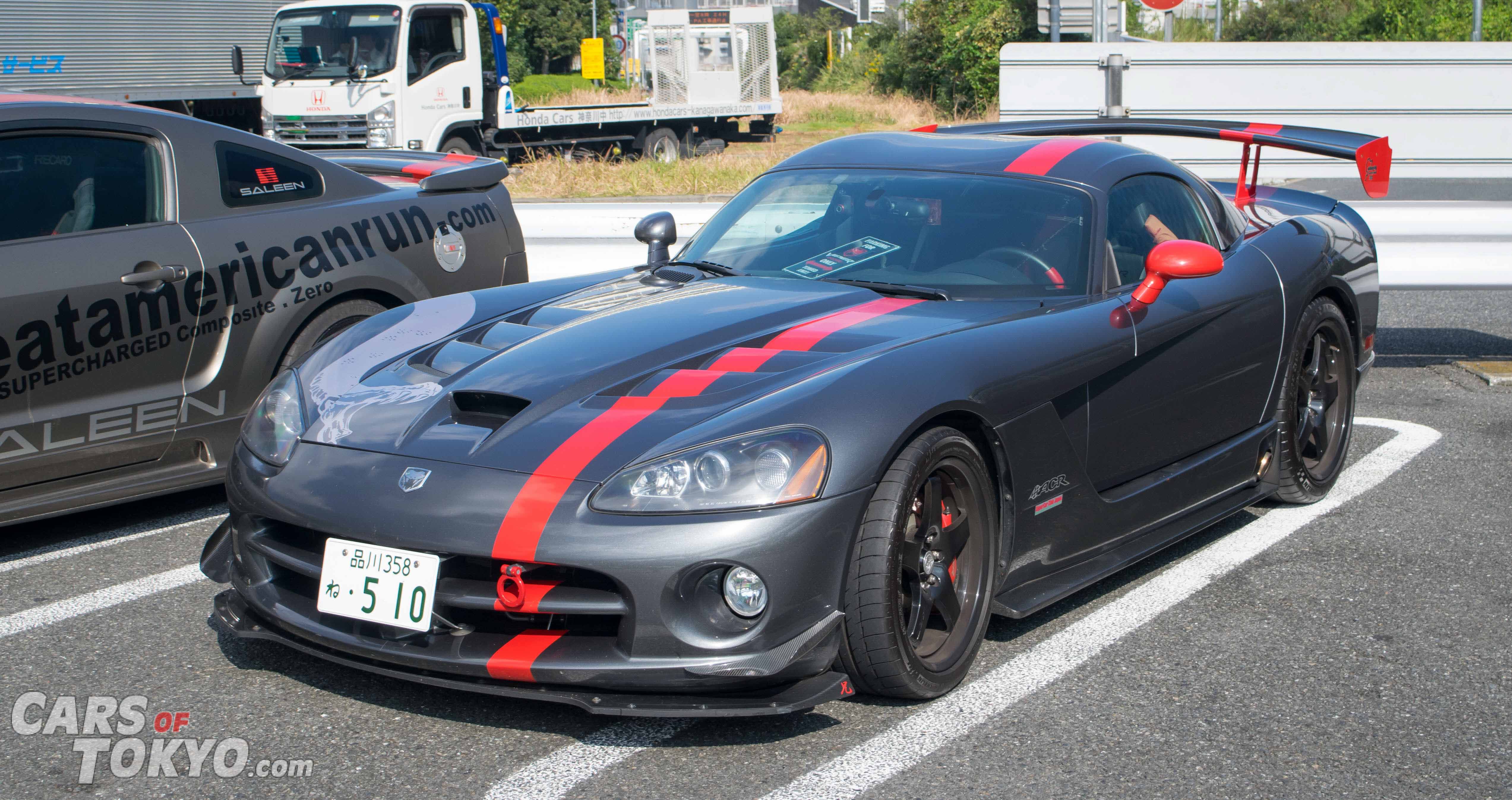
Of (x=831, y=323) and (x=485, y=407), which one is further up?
(x=831, y=323)

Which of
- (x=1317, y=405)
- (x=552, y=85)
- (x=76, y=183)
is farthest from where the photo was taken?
(x=552, y=85)

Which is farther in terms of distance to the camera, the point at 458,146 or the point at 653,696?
the point at 458,146

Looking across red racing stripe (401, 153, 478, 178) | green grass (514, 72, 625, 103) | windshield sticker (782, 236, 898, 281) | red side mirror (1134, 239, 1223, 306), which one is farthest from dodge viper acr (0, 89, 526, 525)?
green grass (514, 72, 625, 103)

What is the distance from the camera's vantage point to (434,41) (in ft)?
52.3

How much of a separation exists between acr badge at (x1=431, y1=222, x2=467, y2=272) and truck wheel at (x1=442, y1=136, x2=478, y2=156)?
11.4 meters

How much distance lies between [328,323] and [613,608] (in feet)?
8.51

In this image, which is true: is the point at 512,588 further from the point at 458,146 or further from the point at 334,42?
the point at 458,146

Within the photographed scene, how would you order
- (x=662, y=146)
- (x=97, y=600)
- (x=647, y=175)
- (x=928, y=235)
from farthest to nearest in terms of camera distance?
(x=662, y=146)
(x=647, y=175)
(x=928, y=235)
(x=97, y=600)

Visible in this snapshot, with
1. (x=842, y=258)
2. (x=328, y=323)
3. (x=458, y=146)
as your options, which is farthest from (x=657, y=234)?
(x=458, y=146)

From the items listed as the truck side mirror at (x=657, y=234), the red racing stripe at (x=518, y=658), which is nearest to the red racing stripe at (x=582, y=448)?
the red racing stripe at (x=518, y=658)

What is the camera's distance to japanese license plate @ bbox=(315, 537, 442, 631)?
9.16 ft

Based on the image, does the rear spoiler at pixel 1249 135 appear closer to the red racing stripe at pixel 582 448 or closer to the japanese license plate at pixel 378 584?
the red racing stripe at pixel 582 448

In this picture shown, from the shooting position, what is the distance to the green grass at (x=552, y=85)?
41969 mm

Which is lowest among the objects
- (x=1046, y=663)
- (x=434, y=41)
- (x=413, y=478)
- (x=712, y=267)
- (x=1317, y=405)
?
(x=1046, y=663)
